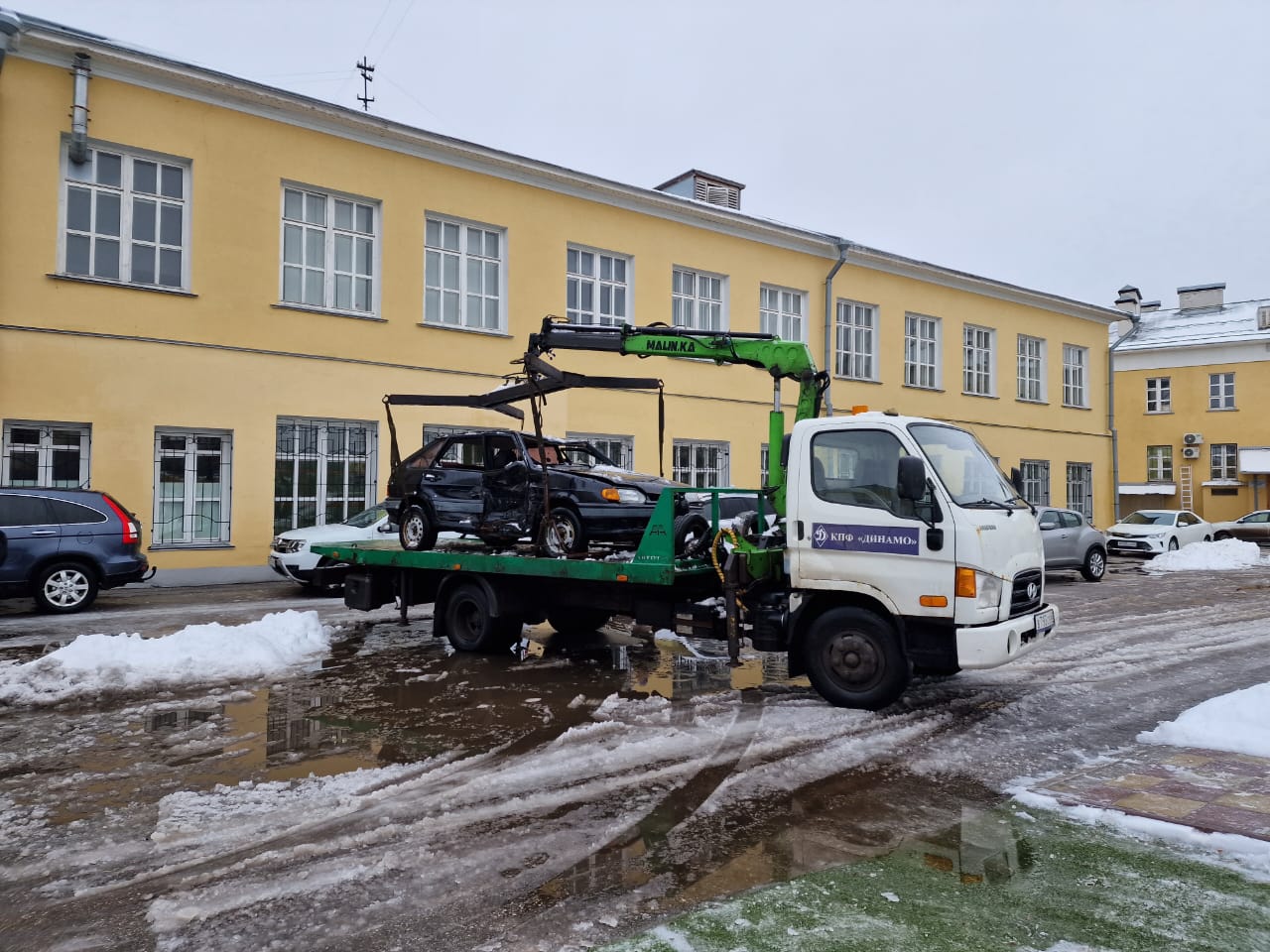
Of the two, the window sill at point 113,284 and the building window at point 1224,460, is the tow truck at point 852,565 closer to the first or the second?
the window sill at point 113,284

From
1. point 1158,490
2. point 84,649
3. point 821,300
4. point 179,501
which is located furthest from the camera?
point 1158,490

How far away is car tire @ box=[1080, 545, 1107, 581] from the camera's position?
697 inches

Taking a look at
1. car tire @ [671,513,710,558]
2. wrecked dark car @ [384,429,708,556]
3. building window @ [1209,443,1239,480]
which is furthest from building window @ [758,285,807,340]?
building window @ [1209,443,1239,480]

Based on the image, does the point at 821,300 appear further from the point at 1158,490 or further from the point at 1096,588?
the point at 1158,490

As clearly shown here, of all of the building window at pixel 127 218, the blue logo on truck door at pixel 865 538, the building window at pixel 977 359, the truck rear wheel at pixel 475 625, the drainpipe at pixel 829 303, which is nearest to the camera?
the blue logo on truck door at pixel 865 538

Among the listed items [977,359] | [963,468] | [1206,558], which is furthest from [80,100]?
[1206,558]

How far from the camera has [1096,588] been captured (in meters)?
16.5

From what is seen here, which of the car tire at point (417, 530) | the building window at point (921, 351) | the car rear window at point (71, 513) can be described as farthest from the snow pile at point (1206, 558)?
the car rear window at point (71, 513)

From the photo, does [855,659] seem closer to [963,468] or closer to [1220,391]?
[963,468]

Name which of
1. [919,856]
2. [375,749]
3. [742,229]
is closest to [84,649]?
[375,749]

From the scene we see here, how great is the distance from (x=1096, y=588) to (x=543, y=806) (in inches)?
582

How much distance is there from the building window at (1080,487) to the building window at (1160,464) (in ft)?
32.4

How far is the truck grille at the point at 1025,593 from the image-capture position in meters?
6.56

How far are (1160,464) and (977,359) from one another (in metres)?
16.2
